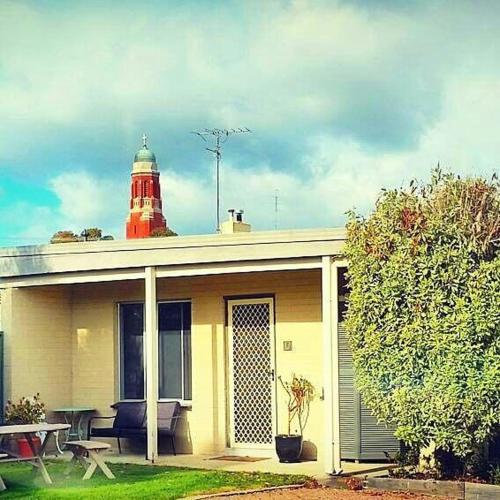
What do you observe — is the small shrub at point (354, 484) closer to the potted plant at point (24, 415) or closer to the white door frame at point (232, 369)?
the white door frame at point (232, 369)

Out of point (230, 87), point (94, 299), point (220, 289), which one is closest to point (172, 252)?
point (220, 289)

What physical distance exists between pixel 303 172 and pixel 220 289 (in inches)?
182

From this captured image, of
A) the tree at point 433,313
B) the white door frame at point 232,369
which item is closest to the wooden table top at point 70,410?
the white door frame at point 232,369

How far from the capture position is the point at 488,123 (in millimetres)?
12641

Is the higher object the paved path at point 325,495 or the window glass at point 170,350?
the window glass at point 170,350

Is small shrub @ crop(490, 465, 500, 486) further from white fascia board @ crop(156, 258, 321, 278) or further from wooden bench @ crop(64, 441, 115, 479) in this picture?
wooden bench @ crop(64, 441, 115, 479)

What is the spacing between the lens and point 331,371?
11.4 metres

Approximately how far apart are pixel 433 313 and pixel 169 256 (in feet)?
13.4

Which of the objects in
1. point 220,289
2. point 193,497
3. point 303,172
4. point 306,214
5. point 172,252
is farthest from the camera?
point 303,172

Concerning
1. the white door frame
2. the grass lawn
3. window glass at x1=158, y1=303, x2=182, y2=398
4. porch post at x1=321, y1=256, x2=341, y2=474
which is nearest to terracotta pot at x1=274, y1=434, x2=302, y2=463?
the white door frame

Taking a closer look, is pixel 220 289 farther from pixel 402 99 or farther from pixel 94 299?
pixel 402 99

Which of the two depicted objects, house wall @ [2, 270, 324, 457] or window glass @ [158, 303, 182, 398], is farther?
window glass @ [158, 303, 182, 398]

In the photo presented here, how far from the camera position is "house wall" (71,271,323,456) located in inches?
520

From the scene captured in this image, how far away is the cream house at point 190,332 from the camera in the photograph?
12.2m
